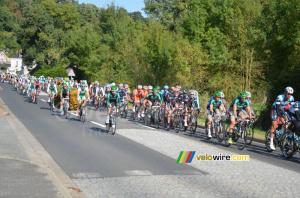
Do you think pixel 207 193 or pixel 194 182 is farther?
pixel 194 182

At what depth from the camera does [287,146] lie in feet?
41.5

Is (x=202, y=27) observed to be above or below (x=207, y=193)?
above

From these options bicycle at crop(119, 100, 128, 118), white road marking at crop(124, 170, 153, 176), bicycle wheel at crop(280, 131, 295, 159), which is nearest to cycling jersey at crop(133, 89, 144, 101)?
bicycle at crop(119, 100, 128, 118)

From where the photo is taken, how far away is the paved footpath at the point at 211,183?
8.07m

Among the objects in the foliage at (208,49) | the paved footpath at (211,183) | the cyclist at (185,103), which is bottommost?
the paved footpath at (211,183)

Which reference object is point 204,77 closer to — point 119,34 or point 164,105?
point 164,105

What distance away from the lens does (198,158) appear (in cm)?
1205

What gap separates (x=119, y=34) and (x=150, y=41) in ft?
46.7

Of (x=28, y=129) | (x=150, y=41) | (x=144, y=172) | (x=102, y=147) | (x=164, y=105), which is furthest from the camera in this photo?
(x=150, y=41)

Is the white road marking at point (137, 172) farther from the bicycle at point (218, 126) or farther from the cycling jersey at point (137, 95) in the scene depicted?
the cycling jersey at point (137, 95)

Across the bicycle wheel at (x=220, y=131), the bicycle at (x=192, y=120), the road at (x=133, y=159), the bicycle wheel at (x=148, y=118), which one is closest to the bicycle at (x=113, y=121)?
the road at (x=133, y=159)

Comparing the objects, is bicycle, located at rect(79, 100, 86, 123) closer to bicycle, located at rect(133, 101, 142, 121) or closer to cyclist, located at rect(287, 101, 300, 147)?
bicycle, located at rect(133, 101, 142, 121)

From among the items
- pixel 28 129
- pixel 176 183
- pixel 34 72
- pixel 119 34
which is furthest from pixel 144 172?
pixel 34 72

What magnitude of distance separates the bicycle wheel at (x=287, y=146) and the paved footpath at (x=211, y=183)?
1254mm
